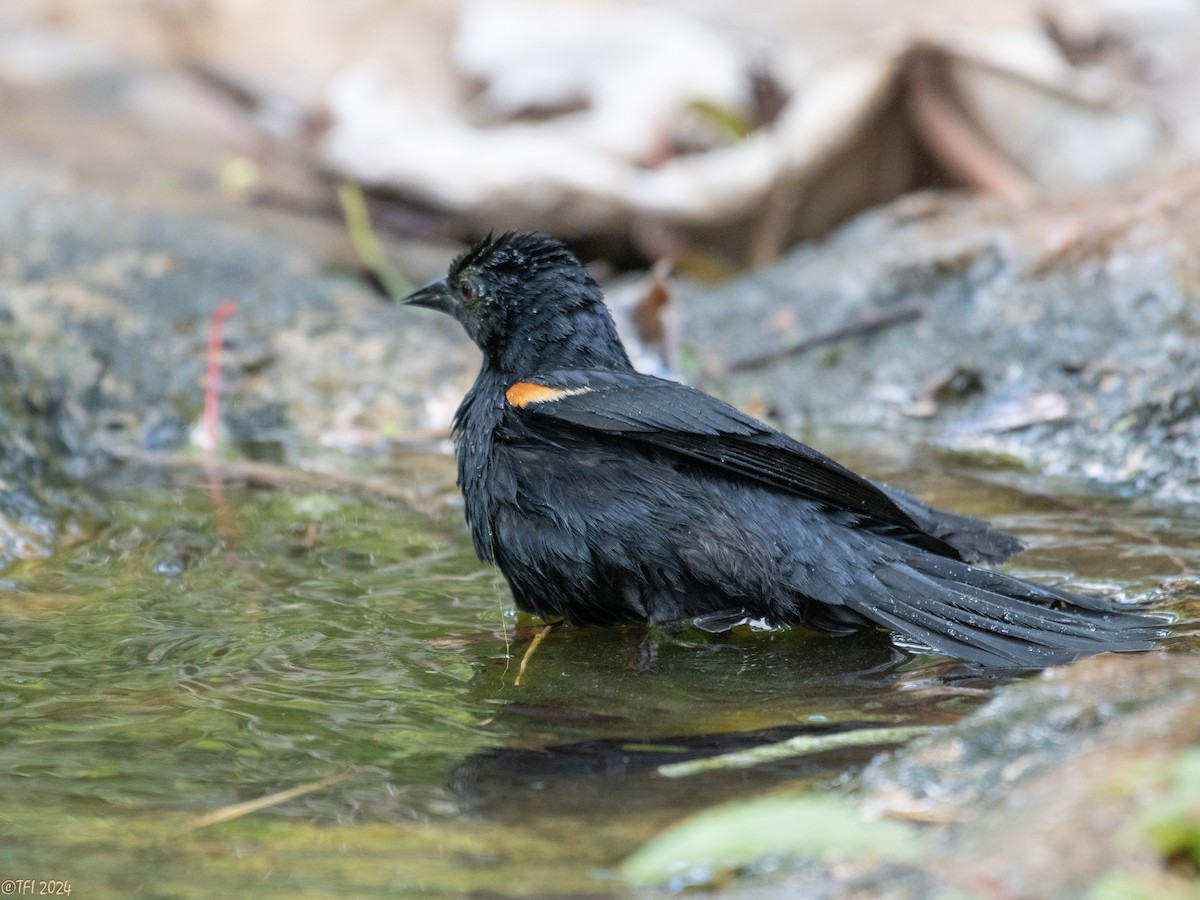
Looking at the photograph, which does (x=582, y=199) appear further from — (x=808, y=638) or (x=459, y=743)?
(x=459, y=743)

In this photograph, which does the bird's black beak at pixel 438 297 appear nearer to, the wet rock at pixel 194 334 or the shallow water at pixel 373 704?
the shallow water at pixel 373 704

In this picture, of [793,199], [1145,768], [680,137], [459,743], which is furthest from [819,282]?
[1145,768]

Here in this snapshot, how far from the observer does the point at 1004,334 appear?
5.80 m

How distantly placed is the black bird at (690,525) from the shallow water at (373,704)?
0.12 metres

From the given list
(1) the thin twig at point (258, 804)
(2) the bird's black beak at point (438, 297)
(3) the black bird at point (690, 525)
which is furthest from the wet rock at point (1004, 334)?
(1) the thin twig at point (258, 804)

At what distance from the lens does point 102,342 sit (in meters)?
5.77

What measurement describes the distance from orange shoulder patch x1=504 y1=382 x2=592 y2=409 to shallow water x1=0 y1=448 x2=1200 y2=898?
1.91 feet

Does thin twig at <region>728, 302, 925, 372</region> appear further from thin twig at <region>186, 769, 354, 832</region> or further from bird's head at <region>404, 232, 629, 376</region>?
thin twig at <region>186, 769, 354, 832</region>

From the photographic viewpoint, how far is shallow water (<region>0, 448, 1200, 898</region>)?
2.03 m

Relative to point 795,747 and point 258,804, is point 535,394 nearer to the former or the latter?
point 795,747

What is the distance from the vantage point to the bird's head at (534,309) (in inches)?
158

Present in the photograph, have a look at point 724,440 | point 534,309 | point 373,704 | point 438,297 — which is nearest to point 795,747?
point 373,704

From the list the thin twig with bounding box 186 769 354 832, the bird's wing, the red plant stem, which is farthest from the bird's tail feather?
the red plant stem

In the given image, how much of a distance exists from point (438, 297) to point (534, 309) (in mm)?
468
